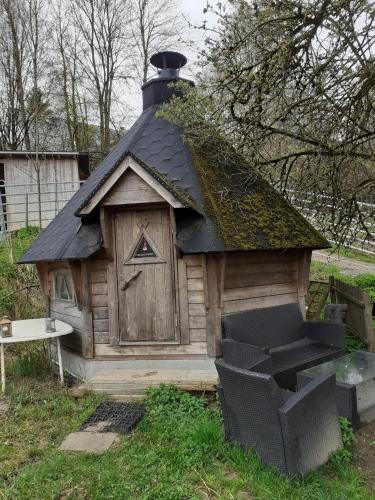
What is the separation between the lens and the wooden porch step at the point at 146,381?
17.5 feet

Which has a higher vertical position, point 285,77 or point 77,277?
point 285,77

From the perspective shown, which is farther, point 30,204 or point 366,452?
point 30,204

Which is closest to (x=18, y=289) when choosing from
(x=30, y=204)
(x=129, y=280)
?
(x=129, y=280)

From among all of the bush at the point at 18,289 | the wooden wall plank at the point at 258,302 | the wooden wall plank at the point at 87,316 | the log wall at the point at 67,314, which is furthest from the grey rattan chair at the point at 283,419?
the bush at the point at 18,289

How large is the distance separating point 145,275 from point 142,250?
0.37m

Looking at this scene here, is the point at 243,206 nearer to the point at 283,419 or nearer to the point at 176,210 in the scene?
the point at 176,210

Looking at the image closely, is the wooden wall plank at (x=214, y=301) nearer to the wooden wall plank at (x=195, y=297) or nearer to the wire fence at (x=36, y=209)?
the wooden wall plank at (x=195, y=297)

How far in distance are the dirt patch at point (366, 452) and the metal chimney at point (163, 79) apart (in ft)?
20.2

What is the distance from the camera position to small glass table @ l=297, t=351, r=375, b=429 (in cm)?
420

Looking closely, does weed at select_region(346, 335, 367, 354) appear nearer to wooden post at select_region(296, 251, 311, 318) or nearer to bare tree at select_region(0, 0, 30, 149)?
wooden post at select_region(296, 251, 311, 318)

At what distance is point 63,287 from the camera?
694 cm

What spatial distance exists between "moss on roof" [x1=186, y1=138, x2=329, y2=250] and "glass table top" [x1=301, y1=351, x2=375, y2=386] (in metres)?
1.72

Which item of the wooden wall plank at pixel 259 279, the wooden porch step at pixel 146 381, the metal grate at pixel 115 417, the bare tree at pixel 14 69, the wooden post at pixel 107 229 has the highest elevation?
the bare tree at pixel 14 69

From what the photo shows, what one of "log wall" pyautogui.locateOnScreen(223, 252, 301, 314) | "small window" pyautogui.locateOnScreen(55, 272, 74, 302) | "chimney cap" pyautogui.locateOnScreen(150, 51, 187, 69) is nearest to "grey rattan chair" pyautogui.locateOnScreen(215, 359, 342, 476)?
"log wall" pyautogui.locateOnScreen(223, 252, 301, 314)
